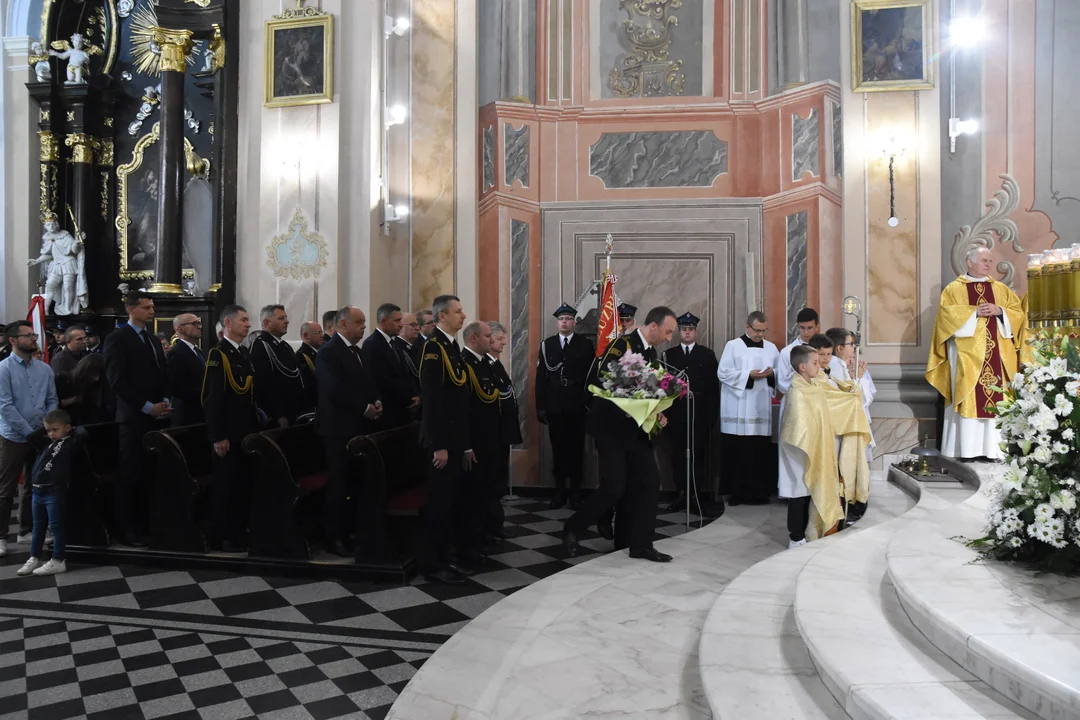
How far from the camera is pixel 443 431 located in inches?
201

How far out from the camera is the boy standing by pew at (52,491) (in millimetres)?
5422

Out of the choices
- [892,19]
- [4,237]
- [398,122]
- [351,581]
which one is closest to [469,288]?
[398,122]

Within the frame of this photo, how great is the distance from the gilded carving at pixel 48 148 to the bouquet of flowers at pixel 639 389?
874 cm

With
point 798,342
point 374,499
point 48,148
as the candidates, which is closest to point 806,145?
point 798,342

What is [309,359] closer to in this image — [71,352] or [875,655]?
[71,352]

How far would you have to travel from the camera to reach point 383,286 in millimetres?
8391

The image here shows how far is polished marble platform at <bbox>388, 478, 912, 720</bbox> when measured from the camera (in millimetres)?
3240

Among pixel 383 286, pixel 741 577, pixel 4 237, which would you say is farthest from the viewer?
pixel 4 237

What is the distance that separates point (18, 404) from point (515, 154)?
203 inches

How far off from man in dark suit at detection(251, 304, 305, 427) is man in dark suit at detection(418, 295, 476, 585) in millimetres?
1875

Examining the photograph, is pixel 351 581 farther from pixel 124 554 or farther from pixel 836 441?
pixel 836 441

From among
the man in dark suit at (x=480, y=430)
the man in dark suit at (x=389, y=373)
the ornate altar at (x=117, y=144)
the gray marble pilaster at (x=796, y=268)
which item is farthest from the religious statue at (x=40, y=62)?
the gray marble pilaster at (x=796, y=268)

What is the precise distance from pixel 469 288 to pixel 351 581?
4059 millimetres

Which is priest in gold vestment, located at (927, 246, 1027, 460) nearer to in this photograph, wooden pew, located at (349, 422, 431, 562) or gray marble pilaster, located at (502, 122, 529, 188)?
gray marble pilaster, located at (502, 122, 529, 188)
